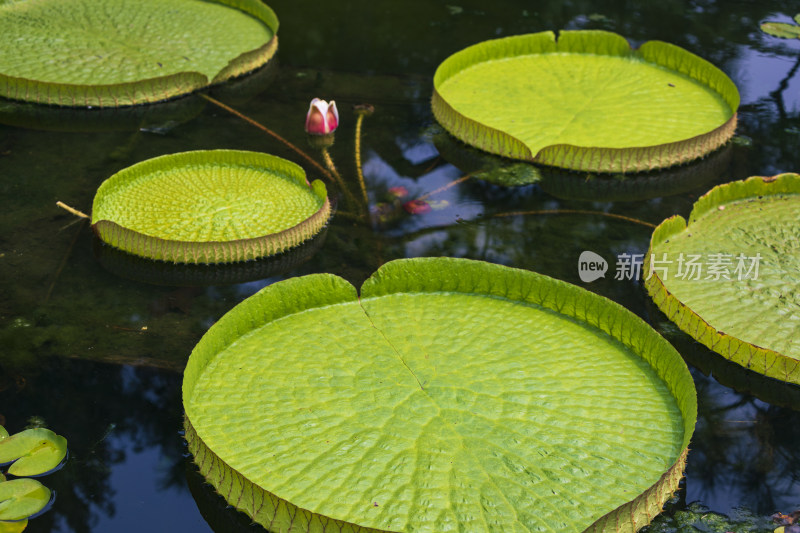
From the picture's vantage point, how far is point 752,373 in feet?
10.2

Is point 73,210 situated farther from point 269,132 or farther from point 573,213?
point 573,213

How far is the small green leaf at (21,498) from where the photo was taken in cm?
234

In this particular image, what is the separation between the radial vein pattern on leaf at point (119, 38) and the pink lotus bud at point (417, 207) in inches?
69.5

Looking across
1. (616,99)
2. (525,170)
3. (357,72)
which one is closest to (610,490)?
(525,170)

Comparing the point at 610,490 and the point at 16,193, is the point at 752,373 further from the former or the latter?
the point at 16,193

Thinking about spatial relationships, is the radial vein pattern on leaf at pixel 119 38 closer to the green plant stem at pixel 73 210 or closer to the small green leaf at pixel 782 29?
the green plant stem at pixel 73 210

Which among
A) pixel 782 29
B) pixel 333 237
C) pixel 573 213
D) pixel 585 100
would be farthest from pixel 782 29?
pixel 333 237

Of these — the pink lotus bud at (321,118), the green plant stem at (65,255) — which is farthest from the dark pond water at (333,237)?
the pink lotus bud at (321,118)

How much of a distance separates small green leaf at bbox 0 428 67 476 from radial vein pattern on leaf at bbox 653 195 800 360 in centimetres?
236

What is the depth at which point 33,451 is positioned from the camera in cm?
254

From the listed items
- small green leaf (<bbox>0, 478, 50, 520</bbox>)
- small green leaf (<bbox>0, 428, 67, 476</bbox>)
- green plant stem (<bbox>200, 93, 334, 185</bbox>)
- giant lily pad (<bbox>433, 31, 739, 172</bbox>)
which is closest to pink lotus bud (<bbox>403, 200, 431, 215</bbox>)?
green plant stem (<bbox>200, 93, 334, 185</bbox>)

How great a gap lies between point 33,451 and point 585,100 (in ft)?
11.5

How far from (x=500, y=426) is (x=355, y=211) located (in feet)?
5.62

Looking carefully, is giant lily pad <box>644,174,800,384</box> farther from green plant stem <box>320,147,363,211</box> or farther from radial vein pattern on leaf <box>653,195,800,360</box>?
green plant stem <box>320,147,363,211</box>
